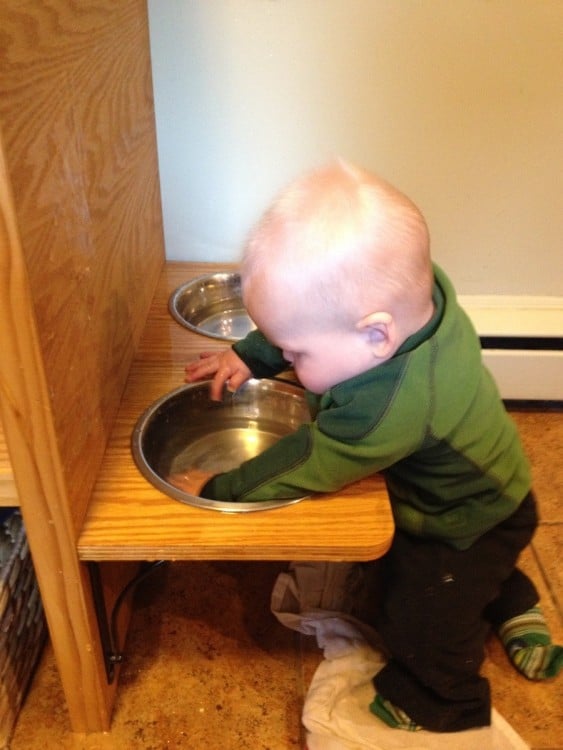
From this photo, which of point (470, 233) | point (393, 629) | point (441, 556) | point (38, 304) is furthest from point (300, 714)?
point (470, 233)

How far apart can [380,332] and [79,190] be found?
1.02 feet

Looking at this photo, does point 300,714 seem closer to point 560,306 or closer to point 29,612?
point 29,612

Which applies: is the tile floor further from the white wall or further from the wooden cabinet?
the white wall

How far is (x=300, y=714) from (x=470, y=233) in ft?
2.93

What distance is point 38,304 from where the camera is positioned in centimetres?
52

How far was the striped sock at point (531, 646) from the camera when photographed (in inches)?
35.9

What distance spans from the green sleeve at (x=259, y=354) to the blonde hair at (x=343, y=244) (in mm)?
236

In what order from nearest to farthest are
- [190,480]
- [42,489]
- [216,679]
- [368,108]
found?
[42,489] → [190,480] → [216,679] → [368,108]

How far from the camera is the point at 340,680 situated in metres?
0.87

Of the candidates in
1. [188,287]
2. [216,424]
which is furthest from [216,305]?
[216,424]

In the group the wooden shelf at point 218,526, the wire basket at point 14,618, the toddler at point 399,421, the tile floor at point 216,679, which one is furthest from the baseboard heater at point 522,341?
→ the wire basket at point 14,618

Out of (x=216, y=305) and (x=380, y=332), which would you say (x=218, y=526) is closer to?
(x=380, y=332)

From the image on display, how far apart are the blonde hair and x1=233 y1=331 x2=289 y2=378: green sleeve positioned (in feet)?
0.77

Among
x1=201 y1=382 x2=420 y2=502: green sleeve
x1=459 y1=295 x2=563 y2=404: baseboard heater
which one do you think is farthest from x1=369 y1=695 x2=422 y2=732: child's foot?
x1=459 y1=295 x2=563 y2=404: baseboard heater
